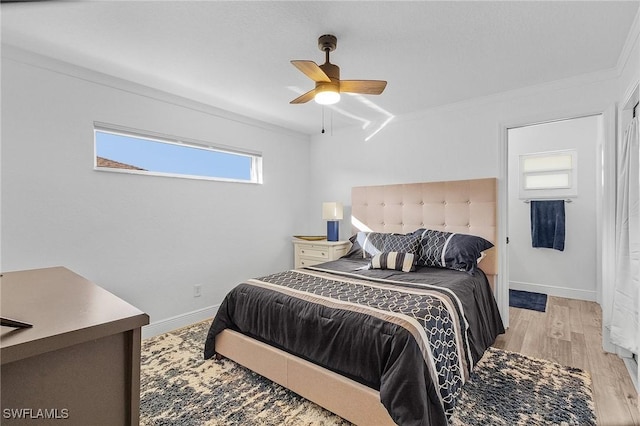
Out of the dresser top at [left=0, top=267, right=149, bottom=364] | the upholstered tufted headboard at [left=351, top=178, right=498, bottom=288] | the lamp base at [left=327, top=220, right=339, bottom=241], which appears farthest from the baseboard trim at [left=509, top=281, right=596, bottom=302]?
the dresser top at [left=0, top=267, right=149, bottom=364]

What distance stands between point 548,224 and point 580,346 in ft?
6.52

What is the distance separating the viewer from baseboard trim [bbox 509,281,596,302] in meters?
3.96

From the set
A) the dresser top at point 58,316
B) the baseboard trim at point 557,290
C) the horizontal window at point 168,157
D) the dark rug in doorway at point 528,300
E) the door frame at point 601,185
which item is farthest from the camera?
the baseboard trim at point 557,290

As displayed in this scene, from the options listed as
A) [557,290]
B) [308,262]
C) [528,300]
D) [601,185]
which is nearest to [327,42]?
[308,262]

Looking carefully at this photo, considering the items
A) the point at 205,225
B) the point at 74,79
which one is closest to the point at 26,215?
the point at 74,79

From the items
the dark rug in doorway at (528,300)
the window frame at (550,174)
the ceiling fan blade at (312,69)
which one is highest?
the ceiling fan blade at (312,69)

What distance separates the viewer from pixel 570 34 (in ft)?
6.79

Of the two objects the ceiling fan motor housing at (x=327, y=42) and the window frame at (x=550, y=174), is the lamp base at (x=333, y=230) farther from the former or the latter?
the window frame at (x=550, y=174)

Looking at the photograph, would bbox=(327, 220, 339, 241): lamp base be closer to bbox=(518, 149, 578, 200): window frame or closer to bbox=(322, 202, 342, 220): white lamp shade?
bbox=(322, 202, 342, 220): white lamp shade

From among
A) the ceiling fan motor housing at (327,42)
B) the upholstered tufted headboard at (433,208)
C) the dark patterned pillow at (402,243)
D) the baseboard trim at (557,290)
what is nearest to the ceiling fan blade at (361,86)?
the ceiling fan motor housing at (327,42)

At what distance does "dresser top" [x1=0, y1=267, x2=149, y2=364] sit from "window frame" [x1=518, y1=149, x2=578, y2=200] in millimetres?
4985

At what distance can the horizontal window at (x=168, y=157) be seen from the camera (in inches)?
110

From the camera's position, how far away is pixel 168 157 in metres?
3.21

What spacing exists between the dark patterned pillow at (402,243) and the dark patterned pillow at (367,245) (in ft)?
0.24
